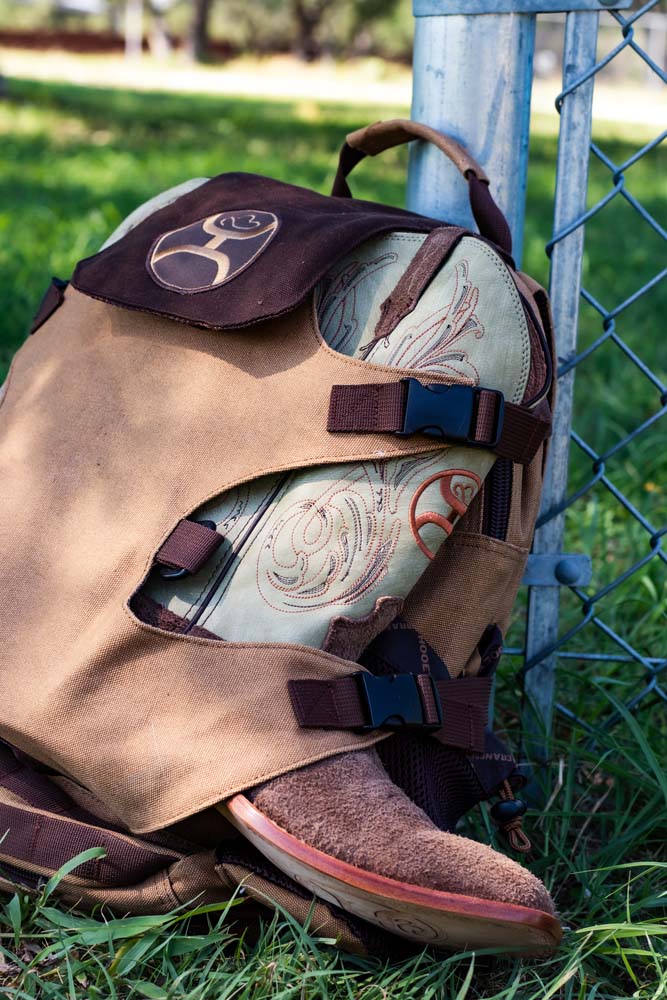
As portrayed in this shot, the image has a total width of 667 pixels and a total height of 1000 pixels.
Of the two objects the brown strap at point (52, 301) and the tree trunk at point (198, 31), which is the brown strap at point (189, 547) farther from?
the tree trunk at point (198, 31)

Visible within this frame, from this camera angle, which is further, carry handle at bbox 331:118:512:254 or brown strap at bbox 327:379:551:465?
carry handle at bbox 331:118:512:254

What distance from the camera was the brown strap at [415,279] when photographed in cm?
139

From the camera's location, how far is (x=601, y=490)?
2.71m

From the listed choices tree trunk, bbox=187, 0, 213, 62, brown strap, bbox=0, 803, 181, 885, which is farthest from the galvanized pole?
tree trunk, bbox=187, 0, 213, 62

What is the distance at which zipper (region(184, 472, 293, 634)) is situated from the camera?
1.30 metres

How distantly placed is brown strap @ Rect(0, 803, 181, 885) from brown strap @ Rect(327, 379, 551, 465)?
0.56 metres

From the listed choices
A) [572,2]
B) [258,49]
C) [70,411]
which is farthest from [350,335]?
[258,49]

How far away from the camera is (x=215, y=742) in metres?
1.18

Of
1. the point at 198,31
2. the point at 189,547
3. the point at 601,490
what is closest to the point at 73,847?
the point at 189,547

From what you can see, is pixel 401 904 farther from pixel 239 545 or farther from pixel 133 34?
pixel 133 34

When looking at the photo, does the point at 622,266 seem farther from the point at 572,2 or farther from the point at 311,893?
the point at 311,893

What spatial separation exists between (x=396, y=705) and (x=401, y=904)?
0.76 ft

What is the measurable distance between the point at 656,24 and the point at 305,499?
32.7 m

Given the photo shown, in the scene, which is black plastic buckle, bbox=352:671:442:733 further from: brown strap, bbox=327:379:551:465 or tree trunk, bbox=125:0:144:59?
tree trunk, bbox=125:0:144:59
